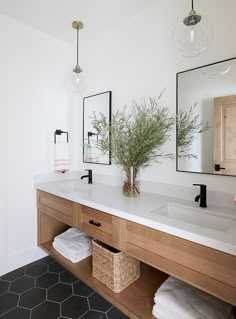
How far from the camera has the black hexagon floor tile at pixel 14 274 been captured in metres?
1.87

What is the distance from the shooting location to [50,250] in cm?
202

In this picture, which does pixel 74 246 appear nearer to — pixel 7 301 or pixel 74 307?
pixel 74 307

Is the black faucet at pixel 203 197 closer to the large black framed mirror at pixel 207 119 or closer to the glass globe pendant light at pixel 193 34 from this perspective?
the large black framed mirror at pixel 207 119

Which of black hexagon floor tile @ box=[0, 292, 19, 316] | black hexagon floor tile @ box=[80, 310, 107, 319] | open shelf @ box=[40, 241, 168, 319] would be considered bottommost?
black hexagon floor tile @ box=[80, 310, 107, 319]

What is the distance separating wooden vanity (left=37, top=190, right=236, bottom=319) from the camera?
88cm

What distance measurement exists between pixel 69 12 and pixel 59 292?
8.05 feet

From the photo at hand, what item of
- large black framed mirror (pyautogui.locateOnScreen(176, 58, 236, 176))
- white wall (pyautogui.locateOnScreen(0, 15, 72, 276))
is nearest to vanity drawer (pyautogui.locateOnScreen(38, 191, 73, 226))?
white wall (pyautogui.locateOnScreen(0, 15, 72, 276))

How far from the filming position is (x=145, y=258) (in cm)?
115

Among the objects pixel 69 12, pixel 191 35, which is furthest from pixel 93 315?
pixel 69 12

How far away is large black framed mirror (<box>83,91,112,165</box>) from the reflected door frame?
3.44ft

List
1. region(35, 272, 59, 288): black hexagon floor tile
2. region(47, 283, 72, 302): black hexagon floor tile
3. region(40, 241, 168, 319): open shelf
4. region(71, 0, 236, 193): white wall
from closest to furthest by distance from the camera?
region(40, 241, 168, 319): open shelf
region(71, 0, 236, 193): white wall
region(47, 283, 72, 302): black hexagon floor tile
region(35, 272, 59, 288): black hexagon floor tile

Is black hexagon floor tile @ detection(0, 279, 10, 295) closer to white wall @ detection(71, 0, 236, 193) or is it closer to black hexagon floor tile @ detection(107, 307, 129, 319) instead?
black hexagon floor tile @ detection(107, 307, 129, 319)

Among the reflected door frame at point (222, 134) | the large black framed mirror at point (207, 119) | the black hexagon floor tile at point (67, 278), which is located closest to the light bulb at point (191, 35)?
the large black framed mirror at point (207, 119)

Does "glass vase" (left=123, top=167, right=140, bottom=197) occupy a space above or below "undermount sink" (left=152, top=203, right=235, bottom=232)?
above
